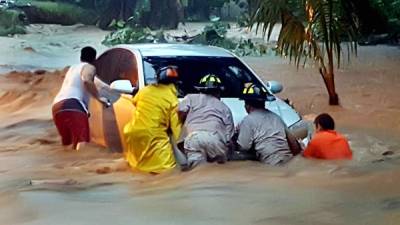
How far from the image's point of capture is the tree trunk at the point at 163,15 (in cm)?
1659

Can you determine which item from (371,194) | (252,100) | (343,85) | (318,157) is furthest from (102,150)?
(343,85)

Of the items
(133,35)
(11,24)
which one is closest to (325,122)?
(133,35)

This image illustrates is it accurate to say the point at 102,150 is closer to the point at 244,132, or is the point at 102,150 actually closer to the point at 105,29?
the point at 244,132

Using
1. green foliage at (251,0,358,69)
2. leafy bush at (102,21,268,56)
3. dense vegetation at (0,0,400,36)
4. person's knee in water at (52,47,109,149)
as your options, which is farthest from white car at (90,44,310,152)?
leafy bush at (102,21,268,56)

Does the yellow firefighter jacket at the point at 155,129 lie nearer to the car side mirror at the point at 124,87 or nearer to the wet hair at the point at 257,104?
the wet hair at the point at 257,104

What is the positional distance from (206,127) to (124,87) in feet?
4.73

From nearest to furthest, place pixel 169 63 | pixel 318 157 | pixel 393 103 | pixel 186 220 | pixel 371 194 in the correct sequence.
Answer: pixel 186 220 < pixel 371 194 < pixel 318 157 < pixel 169 63 < pixel 393 103

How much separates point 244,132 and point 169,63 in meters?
1.79

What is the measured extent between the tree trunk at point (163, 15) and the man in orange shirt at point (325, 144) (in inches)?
354

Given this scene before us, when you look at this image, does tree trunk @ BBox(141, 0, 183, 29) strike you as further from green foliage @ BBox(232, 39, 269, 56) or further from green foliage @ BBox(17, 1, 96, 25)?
green foliage @ BBox(232, 39, 269, 56)

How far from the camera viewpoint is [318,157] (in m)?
7.75

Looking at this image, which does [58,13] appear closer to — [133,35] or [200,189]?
[133,35]

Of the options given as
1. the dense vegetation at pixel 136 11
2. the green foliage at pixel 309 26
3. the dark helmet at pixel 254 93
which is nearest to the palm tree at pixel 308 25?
the green foliage at pixel 309 26

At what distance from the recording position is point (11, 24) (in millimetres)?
16359
